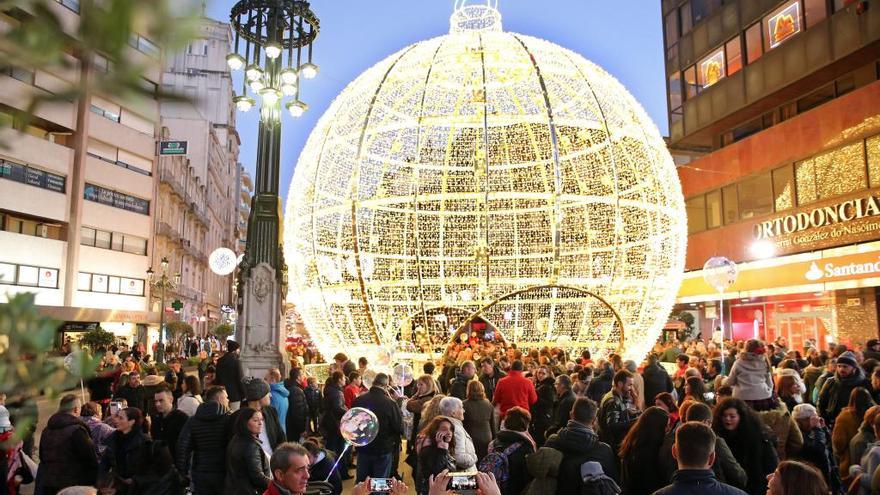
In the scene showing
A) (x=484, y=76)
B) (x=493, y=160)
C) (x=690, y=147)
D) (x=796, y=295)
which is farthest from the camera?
(x=690, y=147)

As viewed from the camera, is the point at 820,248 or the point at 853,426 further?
the point at 820,248

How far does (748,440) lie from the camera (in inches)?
Answer: 212

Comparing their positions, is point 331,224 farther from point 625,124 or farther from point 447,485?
point 447,485

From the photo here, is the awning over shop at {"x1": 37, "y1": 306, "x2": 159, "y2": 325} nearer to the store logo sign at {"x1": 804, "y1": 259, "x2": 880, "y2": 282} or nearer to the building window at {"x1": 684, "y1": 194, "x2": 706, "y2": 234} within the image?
the building window at {"x1": 684, "y1": 194, "x2": 706, "y2": 234}

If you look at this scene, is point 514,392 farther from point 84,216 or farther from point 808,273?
point 84,216

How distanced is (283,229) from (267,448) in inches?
319

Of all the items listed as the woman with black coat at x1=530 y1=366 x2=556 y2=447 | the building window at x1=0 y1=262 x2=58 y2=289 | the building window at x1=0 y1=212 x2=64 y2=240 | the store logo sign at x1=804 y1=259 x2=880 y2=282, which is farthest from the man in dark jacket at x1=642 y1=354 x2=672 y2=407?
the building window at x1=0 y1=212 x2=64 y2=240

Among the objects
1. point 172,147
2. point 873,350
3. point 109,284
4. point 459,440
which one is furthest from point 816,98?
point 109,284

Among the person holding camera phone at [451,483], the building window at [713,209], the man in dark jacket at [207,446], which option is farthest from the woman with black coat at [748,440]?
the building window at [713,209]

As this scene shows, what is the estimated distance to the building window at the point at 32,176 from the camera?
99.6 feet

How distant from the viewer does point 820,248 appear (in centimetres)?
2109

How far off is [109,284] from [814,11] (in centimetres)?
3460

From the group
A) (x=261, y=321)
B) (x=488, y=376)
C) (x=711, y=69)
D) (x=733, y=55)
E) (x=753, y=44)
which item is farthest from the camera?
(x=711, y=69)

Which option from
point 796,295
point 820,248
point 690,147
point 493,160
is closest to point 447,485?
point 493,160
